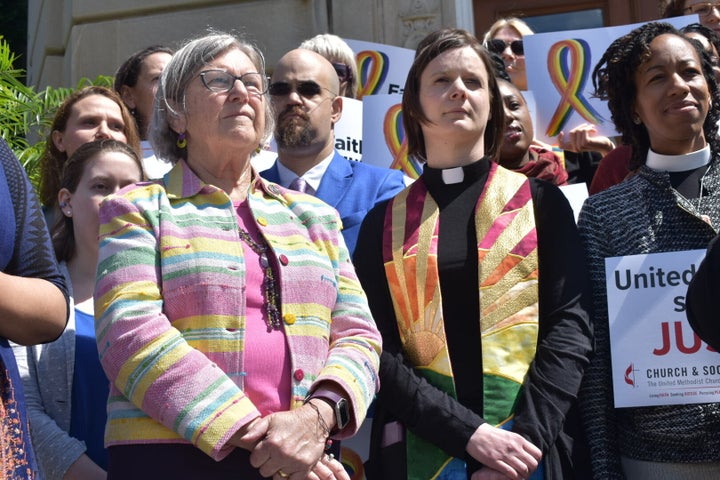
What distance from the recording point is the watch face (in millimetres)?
2930

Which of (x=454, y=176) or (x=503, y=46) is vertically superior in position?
(x=503, y=46)

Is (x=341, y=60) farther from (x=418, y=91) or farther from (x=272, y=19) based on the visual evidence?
(x=272, y=19)

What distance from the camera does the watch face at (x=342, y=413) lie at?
115 inches

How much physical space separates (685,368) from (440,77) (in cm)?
136

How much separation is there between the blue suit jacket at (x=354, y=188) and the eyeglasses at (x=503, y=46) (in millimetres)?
1974

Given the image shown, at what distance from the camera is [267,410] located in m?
2.94

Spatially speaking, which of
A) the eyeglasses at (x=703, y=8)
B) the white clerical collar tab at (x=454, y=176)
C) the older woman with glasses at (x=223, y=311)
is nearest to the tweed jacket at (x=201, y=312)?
the older woman with glasses at (x=223, y=311)

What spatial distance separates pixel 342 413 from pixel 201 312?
44 centimetres

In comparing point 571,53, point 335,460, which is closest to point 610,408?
point 335,460

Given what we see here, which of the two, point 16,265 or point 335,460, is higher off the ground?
point 16,265

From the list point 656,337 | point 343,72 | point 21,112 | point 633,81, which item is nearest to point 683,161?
point 633,81

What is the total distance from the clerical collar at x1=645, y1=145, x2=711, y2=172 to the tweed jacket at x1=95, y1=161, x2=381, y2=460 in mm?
1328

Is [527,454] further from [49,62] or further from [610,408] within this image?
[49,62]

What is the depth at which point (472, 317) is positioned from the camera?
11.9 feet
